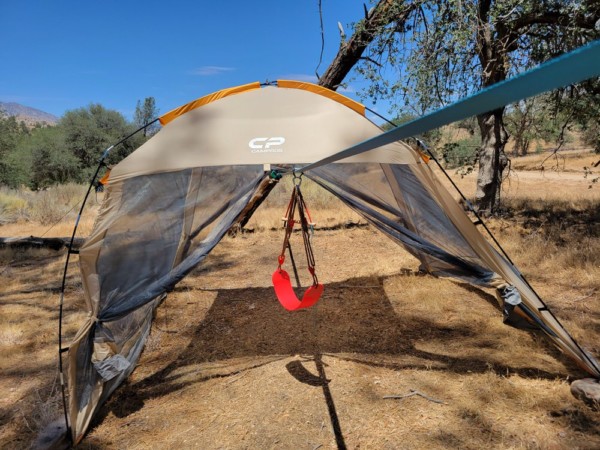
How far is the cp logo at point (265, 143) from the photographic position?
122 inches

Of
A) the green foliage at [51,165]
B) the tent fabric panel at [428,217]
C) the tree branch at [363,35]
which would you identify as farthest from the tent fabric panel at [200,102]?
the green foliage at [51,165]

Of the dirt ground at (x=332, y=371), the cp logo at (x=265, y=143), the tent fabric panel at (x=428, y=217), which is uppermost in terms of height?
the cp logo at (x=265, y=143)

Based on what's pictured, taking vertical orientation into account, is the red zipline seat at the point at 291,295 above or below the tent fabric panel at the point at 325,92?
below

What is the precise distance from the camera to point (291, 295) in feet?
10.7

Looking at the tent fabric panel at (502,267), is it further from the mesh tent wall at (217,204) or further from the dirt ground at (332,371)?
the dirt ground at (332,371)

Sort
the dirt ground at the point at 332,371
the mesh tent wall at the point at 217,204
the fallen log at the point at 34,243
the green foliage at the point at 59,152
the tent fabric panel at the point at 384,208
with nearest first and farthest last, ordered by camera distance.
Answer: the dirt ground at the point at 332,371, the mesh tent wall at the point at 217,204, the tent fabric panel at the point at 384,208, the fallen log at the point at 34,243, the green foliage at the point at 59,152

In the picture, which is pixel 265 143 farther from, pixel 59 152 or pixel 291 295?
pixel 59 152

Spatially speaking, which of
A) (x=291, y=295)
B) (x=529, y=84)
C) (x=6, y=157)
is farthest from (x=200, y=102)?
(x=6, y=157)

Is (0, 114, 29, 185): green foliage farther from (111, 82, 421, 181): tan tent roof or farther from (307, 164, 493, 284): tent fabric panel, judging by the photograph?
(307, 164, 493, 284): tent fabric panel

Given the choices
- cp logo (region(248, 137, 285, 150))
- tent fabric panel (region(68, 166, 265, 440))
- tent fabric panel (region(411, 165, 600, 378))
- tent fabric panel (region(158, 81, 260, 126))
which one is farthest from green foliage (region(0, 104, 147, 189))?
tent fabric panel (region(411, 165, 600, 378))

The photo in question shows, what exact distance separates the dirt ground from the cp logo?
1.69 m

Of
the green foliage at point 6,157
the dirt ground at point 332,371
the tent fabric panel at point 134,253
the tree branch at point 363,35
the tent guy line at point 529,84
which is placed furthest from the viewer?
the green foliage at point 6,157

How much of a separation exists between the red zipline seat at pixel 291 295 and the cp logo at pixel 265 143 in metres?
1.01

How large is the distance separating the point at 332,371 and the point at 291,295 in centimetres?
65
